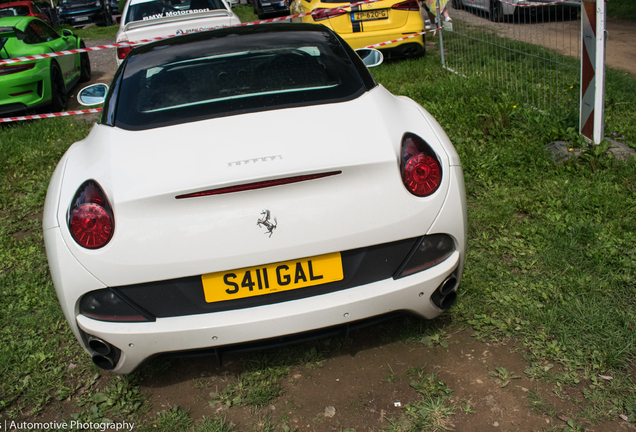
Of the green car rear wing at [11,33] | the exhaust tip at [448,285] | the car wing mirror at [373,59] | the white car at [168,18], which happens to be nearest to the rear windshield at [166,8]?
the white car at [168,18]

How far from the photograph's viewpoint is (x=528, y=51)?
5.59m

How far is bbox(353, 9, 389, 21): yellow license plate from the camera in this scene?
8.16 m

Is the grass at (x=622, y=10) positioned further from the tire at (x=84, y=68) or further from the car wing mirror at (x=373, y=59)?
the tire at (x=84, y=68)

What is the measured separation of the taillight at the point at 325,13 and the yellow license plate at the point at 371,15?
0.19m

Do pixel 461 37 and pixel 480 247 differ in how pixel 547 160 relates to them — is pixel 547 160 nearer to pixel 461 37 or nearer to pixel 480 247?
pixel 480 247

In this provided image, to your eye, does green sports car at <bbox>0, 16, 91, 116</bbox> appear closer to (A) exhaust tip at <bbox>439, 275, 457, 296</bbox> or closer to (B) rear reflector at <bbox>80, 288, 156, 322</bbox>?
(B) rear reflector at <bbox>80, 288, 156, 322</bbox>

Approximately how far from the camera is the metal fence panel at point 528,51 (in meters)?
4.95

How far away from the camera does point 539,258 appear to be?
10.6 ft

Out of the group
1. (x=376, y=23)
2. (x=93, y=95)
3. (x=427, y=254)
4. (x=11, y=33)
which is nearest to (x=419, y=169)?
(x=427, y=254)

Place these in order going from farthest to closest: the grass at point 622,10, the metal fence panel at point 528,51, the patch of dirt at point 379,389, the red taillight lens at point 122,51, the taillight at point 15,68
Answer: the grass at point 622,10
the red taillight lens at point 122,51
the taillight at point 15,68
the metal fence panel at point 528,51
the patch of dirt at point 379,389

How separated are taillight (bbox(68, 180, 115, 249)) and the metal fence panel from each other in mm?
3854

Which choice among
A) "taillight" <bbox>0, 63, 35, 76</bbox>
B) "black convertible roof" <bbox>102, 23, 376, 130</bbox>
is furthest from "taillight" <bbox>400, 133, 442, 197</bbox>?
"taillight" <bbox>0, 63, 35, 76</bbox>

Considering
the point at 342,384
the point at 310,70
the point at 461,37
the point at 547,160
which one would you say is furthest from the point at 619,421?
the point at 461,37

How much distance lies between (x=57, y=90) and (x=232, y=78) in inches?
246
